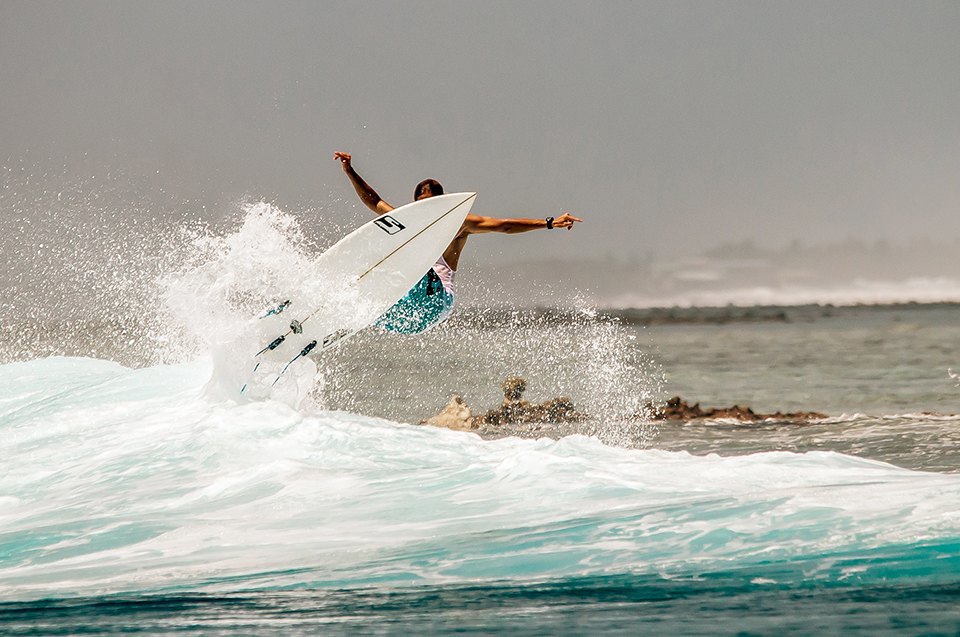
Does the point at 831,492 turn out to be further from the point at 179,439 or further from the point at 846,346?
the point at 846,346

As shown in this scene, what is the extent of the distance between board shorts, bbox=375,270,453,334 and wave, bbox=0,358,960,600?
1027 mm

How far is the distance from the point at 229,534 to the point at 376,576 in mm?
1247

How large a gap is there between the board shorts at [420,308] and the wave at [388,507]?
3.37 ft

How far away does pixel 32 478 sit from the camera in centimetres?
673

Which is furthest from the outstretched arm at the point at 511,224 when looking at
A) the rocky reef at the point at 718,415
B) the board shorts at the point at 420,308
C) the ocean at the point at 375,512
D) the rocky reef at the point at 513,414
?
the rocky reef at the point at 718,415

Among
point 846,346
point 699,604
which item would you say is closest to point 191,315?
point 699,604

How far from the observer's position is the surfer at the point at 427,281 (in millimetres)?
8469

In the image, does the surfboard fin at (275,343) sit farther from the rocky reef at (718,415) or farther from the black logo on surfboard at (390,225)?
the rocky reef at (718,415)

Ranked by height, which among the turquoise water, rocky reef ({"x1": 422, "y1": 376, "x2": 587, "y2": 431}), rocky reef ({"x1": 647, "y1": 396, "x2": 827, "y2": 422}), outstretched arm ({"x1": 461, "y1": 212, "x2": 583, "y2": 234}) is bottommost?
the turquoise water

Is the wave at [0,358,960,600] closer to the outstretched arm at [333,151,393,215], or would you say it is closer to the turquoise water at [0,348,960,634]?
the turquoise water at [0,348,960,634]

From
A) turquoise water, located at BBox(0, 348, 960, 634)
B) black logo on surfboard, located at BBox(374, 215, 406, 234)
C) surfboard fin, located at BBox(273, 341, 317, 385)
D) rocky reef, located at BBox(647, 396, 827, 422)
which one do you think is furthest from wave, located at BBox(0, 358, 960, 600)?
rocky reef, located at BBox(647, 396, 827, 422)

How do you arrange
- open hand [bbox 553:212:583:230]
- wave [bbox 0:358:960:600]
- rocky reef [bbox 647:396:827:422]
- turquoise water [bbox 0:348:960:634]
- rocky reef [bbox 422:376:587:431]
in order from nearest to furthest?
1. turquoise water [bbox 0:348:960:634]
2. wave [bbox 0:358:960:600]
3. open hand [bbox 553:212:583:230]
4. rocky reef [bbox 422:376:587:431]
5. rocky reef [bbox 647:396:827:422]

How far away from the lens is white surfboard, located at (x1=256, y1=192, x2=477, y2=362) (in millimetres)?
8305

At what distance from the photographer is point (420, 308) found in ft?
28.3
